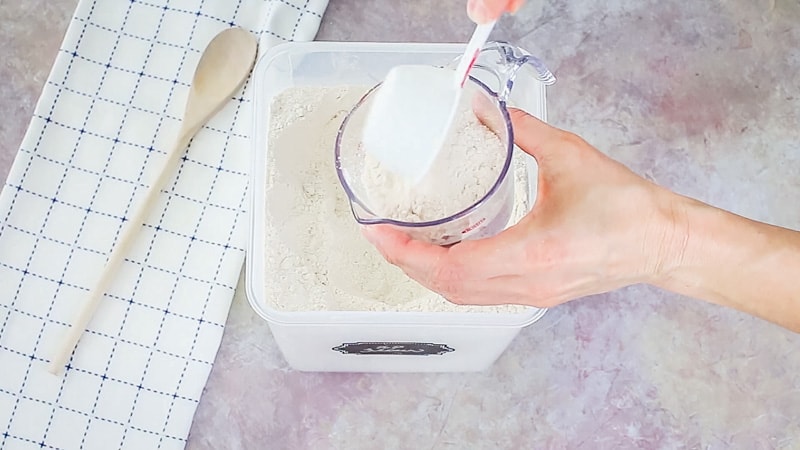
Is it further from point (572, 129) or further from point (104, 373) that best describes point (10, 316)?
point (572, 129)

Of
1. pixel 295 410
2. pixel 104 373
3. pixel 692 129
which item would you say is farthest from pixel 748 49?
pixel 104 373

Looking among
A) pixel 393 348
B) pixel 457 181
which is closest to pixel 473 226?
pixel 457 181

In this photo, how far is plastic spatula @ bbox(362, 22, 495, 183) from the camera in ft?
1.50

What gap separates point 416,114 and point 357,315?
0.15m

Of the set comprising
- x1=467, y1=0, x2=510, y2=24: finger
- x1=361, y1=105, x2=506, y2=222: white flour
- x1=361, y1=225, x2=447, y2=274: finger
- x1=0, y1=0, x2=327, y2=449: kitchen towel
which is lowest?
x1=0, y1=0, x2=327, y2=449: kitchen towel

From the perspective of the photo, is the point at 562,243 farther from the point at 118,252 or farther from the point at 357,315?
the point at 118,252

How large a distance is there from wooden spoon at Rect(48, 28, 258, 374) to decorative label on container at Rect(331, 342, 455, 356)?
7.4 inches

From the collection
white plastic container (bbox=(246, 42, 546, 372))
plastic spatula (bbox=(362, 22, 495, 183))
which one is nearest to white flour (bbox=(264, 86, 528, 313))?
white plastic container (bbox=(246, 42, 546, 372))

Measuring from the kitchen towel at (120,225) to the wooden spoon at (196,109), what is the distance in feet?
0.04

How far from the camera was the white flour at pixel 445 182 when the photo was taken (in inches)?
19.3

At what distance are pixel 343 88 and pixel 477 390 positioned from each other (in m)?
0.26

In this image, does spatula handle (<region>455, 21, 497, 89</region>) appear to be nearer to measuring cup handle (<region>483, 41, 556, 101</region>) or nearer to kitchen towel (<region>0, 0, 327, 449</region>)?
measuring cup handle (<region>483, 41, 556, 101</region>)

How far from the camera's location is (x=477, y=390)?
2.32 feet

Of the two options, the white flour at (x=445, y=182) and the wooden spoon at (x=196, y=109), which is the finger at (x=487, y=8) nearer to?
the white flour at (x=445, y=182)
